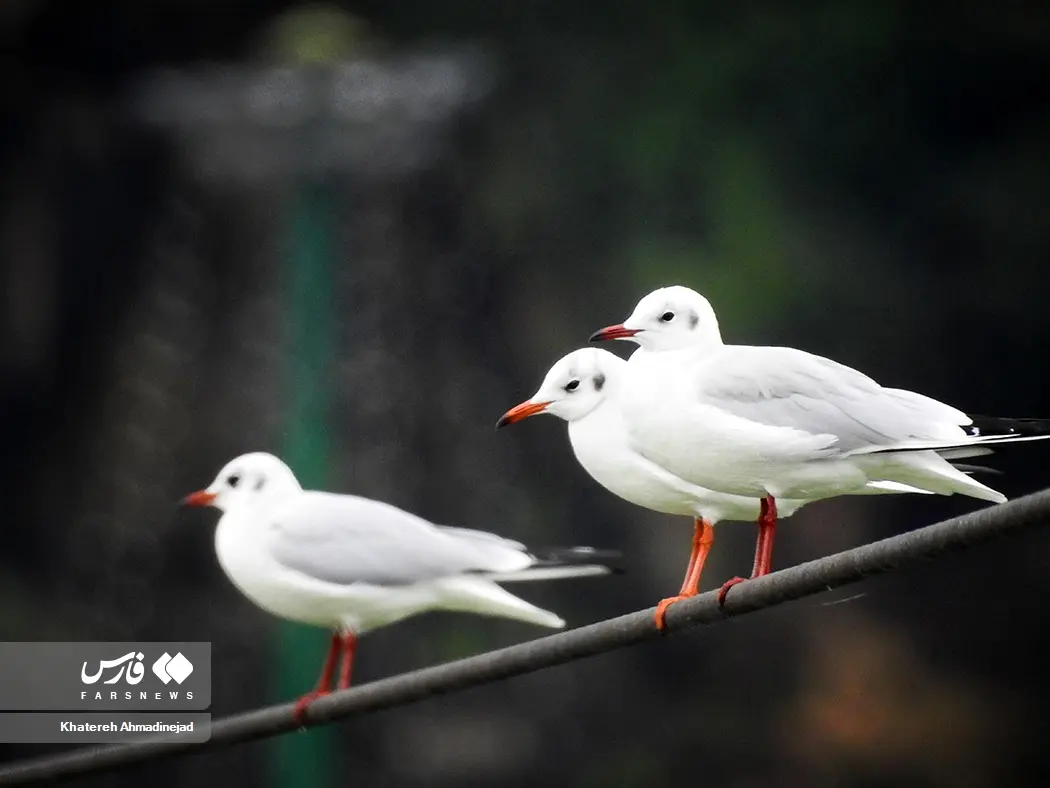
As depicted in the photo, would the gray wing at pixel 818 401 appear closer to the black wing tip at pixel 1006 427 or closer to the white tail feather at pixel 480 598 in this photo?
the black wing tip at pixel 1006 427

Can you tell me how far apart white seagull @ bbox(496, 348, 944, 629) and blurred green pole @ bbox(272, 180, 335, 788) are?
5.08ft

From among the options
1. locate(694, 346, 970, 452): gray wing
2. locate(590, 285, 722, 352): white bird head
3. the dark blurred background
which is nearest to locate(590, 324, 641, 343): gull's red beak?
locate(590, 285, 722, 352): white bird head

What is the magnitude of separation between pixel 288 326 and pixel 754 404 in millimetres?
1960

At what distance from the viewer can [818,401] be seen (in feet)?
6.03

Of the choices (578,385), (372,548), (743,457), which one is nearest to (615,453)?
(578,385)

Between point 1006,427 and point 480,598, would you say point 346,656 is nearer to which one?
point 480,598

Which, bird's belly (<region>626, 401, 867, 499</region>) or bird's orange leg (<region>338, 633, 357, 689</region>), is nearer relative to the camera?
bird's belly (<region>626, 401, 867, 499</region>)

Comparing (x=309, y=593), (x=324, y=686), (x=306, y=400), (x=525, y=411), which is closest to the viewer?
(x=525, y=411)

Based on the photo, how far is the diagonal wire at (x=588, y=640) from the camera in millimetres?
1330

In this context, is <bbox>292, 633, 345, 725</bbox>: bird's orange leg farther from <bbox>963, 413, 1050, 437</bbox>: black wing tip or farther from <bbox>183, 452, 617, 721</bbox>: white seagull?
<bbox>963, 413, 1050, 437</bbox>: black wing tip

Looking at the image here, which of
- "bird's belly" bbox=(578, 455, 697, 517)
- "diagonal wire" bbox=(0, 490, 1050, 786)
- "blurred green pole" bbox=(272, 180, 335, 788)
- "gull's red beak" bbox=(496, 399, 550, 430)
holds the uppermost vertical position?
"blurred green pole" bbox=(272, 180, 335, 788)

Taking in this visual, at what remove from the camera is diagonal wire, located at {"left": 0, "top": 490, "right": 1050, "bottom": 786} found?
1.33 m

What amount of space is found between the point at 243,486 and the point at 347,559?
0.59 feet

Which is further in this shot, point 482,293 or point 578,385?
point 482,293
